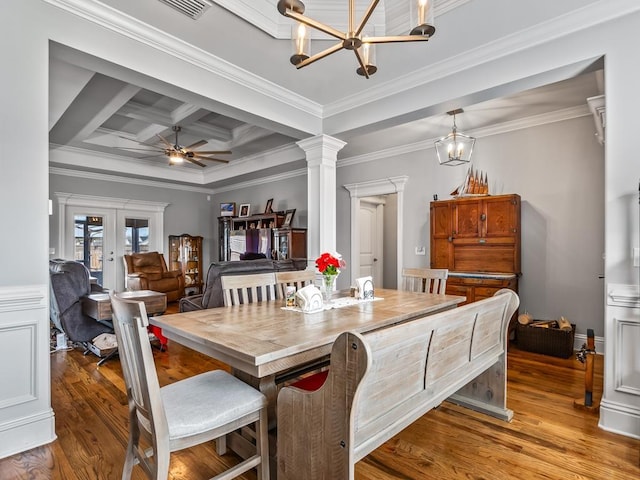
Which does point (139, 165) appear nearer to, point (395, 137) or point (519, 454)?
point (395, 137)

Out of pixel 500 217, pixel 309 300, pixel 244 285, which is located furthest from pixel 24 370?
pixel 500 217

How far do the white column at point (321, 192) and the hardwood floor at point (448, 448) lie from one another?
7.04ft

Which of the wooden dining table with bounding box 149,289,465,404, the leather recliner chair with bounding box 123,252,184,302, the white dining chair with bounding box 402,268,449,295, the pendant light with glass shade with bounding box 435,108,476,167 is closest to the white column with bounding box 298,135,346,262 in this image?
the white dining chair with bounding box 402,268,449,295

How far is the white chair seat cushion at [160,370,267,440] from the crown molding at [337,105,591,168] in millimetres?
4289

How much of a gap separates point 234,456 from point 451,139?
11.6 feet

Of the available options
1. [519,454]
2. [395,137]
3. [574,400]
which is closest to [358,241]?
[395,137]

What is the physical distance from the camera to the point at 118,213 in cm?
707

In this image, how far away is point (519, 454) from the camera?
192cm

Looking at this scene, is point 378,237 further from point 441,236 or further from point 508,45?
point 508,45

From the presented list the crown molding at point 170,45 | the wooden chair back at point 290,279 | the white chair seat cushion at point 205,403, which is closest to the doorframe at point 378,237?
the crown molding at point 170,45

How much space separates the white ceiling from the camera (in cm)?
238

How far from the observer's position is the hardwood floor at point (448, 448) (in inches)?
69.9

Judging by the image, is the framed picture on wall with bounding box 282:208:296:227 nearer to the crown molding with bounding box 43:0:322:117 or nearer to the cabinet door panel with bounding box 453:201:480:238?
the crown molding with bounding box 43:0:322:117

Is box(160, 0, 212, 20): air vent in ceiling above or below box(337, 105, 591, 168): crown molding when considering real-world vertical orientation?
above
